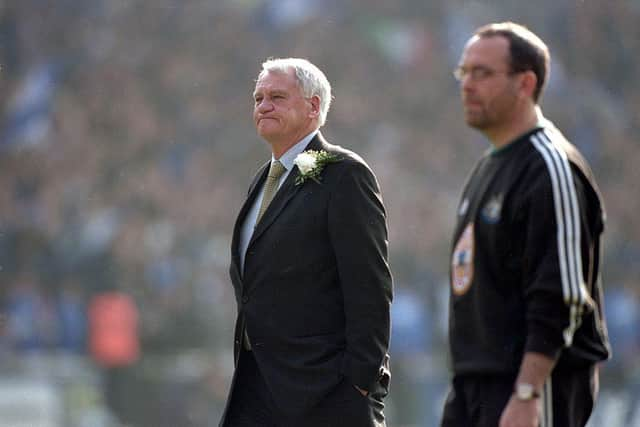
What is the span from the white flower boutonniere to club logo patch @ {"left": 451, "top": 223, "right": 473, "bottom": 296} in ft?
2.67

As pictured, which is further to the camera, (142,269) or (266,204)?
(142,269)

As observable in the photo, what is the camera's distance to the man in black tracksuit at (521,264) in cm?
388

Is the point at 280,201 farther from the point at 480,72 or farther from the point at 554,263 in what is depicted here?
the point at 554,263

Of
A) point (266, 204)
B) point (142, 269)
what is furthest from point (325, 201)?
point (142, 269)

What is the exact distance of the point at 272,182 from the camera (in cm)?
511

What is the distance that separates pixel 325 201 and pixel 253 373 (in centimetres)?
74

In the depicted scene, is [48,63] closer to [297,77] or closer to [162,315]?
[162,315]

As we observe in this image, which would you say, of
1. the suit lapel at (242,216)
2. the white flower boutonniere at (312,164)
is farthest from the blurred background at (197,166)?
the white flower boutonniere at (312,164)

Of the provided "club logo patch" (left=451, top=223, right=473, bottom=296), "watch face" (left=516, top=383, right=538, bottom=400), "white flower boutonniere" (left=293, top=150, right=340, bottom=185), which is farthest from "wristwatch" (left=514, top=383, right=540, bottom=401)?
"white flower boutonniere" (left=293, top=150, right=340, bottom=185)

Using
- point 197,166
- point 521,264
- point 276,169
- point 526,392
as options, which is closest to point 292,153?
point 276,169

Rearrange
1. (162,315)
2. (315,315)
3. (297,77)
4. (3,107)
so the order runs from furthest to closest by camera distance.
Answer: (3,107) → (162,315) → (297,77) → (315,315)

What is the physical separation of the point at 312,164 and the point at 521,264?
3.78 feet

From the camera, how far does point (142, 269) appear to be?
13.2 metres

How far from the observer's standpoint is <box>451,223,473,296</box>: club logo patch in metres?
4.17
